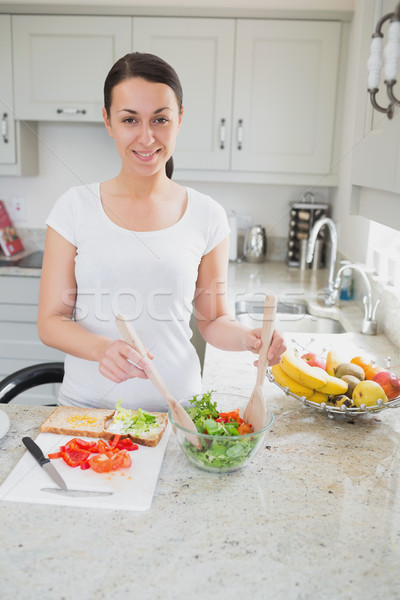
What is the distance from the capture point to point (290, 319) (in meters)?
2.41

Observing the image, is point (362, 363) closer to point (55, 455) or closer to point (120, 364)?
point (120, 364)

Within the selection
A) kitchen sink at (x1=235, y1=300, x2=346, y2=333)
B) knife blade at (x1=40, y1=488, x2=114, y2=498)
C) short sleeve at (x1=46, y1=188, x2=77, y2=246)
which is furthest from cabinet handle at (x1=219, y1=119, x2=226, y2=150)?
knife blade at (x1=40, y1=488, x2=114, y2=498)

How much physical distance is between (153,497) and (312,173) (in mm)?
2186

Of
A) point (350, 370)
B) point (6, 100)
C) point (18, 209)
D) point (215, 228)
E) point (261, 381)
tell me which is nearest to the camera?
point (261, 381)

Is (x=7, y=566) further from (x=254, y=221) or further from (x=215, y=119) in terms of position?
(x=254, y=221)

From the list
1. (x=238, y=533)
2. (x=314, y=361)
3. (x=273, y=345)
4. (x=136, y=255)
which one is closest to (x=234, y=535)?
(x=238, y=533)

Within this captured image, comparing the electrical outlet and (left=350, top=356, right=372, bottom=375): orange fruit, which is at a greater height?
the electrical outlet

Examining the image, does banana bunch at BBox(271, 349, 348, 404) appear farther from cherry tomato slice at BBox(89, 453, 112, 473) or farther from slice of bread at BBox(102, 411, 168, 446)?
cherry tomato slice at BBox(89, 453, 112, 473)

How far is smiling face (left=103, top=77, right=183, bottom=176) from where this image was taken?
1.21m

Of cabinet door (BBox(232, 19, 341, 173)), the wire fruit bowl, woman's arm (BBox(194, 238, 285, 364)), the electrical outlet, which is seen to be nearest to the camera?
the wire fruit bowl

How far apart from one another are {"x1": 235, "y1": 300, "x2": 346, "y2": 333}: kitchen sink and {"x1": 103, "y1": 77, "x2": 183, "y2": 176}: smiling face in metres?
1.24

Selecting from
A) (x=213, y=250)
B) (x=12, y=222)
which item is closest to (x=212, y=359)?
(x=213, y=250)

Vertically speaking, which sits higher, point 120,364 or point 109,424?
point 120,364

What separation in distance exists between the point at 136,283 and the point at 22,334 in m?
1.66
